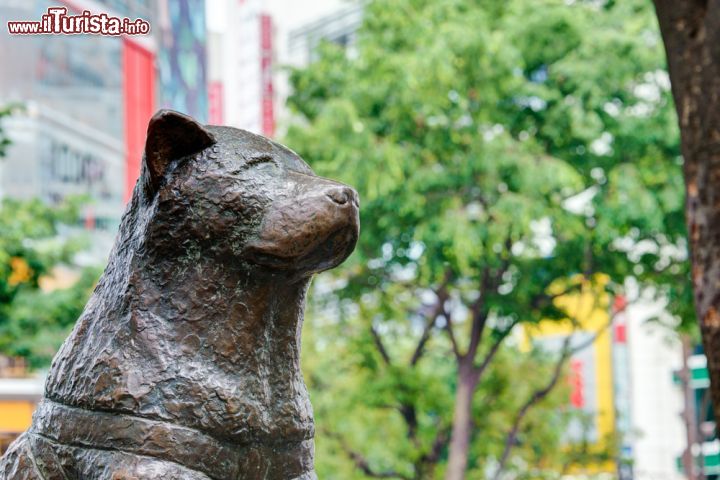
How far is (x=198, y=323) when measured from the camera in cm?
269

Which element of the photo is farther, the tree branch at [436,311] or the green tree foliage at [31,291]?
the tree branch at [436,311]

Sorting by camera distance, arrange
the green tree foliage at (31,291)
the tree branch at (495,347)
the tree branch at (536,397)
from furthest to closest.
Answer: the tree branch at (536,397)
the tree branch at (495,347)
the green tree foliage at (31,291)

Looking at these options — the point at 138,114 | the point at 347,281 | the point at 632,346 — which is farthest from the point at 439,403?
the point at 632,346

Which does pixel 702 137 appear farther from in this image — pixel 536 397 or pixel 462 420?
pixel 536 397

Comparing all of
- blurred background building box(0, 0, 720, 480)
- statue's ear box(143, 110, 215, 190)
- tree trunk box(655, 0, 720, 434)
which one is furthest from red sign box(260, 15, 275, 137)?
statue's ear box(143, 110, 215, 190)

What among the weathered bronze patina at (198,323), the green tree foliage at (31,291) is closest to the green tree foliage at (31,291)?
the green tree foliage at (31,291)

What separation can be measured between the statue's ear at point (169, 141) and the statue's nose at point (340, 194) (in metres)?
0.34

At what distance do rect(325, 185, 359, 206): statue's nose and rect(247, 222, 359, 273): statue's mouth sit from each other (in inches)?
2.5

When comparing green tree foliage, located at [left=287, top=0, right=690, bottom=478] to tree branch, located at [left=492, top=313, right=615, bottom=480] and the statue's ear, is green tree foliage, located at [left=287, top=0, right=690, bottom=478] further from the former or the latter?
the statue's ear

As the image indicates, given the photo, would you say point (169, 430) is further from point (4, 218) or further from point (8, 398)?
point (8, 398)

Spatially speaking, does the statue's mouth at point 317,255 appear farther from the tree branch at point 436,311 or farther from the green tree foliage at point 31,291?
the tree branch at point 436,311

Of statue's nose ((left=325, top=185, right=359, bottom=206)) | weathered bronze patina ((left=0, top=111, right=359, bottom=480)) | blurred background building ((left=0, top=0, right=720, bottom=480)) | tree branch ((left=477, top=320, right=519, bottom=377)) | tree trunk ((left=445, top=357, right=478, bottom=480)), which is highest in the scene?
blurred background building ((left=0, top=0, right=720, bottom=480))

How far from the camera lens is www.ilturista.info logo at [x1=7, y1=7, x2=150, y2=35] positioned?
446 centimetres

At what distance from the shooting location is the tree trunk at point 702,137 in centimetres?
530
